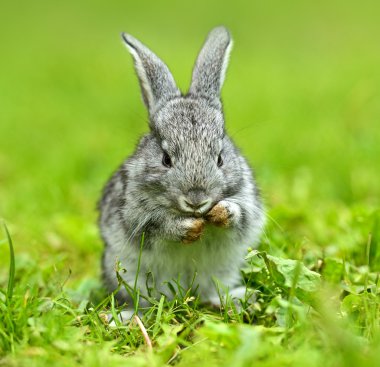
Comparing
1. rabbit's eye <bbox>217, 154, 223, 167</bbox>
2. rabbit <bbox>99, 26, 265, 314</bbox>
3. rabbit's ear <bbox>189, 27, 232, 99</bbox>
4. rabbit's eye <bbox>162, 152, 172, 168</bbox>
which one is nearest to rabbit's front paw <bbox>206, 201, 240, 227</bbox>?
rabbit <bbox>99, 26, 265, 314</bbox>

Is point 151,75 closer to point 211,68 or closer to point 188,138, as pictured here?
point 211,68

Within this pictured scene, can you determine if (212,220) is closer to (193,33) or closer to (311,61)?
(311,61)

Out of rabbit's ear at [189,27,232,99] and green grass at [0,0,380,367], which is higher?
rabbit's ear at [189,27,232,99]

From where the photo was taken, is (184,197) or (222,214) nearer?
(184,197)

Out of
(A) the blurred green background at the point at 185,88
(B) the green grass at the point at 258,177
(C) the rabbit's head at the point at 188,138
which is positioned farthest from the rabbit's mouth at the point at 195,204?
(A) the blurred green background at the point at 185,88

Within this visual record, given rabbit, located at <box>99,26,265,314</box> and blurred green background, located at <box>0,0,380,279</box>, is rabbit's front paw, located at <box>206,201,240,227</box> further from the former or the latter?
blurred green background, located at <box>0,0,380,279</box>

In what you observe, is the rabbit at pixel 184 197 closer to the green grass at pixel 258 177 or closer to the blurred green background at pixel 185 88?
the green grass at pixel 258 177

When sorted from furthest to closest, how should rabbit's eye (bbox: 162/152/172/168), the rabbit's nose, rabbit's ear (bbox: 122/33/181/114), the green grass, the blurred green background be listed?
1. the blurred green background
2. rabbit's ear (bbox: 122/33/181/114)
3. rabbit's eye (bbox: 162/152/172/168)
4. the rabbit's nose
5. the green grass

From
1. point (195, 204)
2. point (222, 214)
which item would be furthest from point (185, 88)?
point (195, 204)
